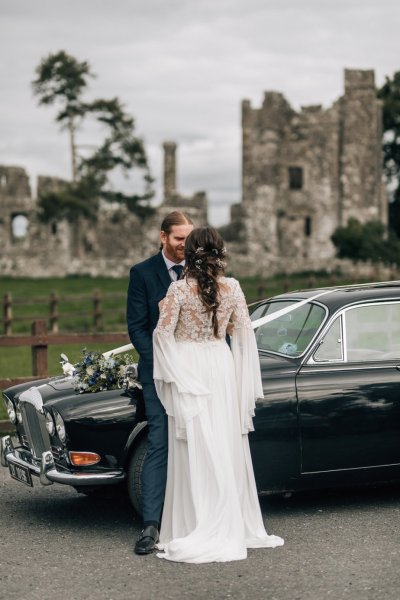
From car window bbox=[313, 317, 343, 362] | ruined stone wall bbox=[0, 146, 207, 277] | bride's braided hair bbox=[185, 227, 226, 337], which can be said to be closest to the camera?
bride's braided hair bbox=[185, 227, 226, 337]

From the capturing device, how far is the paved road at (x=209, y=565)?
16.6 ft

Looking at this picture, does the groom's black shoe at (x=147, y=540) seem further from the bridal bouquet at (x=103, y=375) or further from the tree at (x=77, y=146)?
the tree at (x=77, y=146)

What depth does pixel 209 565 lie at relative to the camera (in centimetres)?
555

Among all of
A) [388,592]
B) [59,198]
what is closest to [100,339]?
[388,592]

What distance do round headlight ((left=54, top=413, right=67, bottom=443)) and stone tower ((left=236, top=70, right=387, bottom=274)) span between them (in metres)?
47.2

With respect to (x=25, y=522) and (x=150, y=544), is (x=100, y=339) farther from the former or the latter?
(x=150, y=544)

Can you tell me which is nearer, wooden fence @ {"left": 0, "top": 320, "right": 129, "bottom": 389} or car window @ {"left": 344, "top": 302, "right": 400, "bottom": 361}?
car window @ {"left": 344, "top": 302, "right": 400, "bottom": 361}

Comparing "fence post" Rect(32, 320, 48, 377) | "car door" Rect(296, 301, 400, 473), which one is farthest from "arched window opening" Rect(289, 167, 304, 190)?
"car door" Rect(296, 301, 400, 473)

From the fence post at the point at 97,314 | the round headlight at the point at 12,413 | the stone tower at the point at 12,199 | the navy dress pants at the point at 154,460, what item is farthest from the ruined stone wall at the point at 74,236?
the navy dress pants at the point at 154,460

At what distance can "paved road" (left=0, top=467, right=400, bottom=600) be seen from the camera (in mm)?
5059

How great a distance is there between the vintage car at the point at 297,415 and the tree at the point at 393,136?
53629 mm

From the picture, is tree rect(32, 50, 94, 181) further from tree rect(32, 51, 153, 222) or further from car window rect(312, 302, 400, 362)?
car window rect(312, 302, 400, 362)

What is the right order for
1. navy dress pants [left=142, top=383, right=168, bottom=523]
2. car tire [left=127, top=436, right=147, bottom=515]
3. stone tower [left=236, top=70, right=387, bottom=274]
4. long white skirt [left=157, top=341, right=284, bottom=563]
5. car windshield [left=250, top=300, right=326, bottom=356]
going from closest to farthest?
long white skirt [left=157, top=341, right=284, bottom=563], navy dress pants [left=142, top=383, right=168, bottom=523], car tire [left=127, top=436, right=147, bottom=515], car windshield [left=250, top=300, right=326, bottom=356], stone tower [left=236, top=70, right=387, bottom=274]

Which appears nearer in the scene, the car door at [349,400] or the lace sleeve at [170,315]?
the lace sleeve at [170,315]
